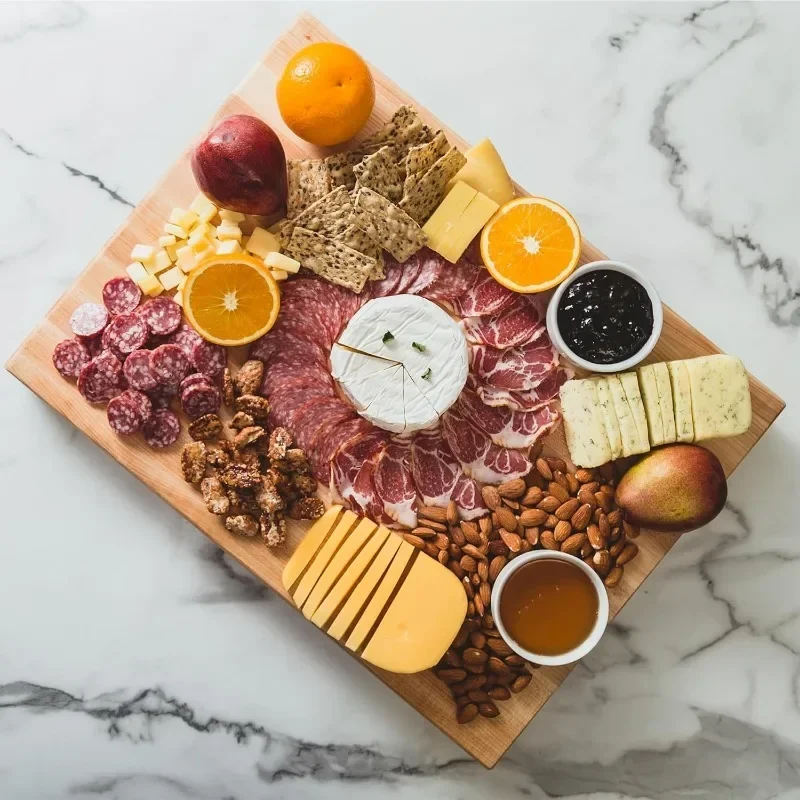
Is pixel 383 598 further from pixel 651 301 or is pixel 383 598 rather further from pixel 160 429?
pixel 651 301

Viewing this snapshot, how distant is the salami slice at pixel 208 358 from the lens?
2039 millimetres

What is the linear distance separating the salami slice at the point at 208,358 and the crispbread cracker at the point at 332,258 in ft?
1.08

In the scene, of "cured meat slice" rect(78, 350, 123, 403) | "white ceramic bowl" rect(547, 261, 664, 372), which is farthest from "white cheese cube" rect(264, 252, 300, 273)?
"white ceramic bowl" rect(547, 261, 664, 372)

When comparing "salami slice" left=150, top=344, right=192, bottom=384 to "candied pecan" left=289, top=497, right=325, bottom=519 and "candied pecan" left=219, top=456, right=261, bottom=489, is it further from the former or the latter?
"candied pecan" left=289, top=497, right=325, bottom=519

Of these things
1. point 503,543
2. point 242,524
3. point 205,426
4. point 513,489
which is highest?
point 513,489

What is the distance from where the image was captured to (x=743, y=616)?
2383 millimetres

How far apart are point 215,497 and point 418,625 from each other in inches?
24.0

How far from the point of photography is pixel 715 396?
2.06m

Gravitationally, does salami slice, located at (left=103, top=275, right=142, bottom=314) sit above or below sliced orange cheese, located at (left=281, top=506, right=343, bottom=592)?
above

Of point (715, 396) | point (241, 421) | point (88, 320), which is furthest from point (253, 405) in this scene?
point (715, 396)

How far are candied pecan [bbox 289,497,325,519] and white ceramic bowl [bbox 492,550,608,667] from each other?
0.49 meters

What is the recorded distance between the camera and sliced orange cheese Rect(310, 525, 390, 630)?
77.4 inches

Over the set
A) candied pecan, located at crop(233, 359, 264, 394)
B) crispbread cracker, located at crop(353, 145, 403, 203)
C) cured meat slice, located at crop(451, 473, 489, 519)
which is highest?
crispbread cracker, located at crop(353, 145, 403, 203)

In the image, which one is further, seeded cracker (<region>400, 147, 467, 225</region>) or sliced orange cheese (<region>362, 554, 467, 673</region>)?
seeded cracker (<region>400, 147, 467, 225</region>)
